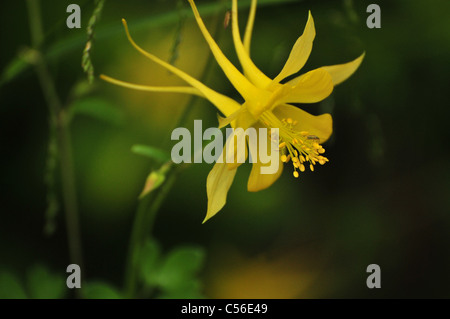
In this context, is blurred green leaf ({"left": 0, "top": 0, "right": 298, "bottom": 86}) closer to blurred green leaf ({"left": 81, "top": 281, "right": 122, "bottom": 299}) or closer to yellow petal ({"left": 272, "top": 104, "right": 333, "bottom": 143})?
yellow petal ({"left": 272, "top": 104, "right": 333, "bottom": 143})

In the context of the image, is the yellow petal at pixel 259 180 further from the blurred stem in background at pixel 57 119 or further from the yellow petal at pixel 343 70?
the blurred stem in background at pixel 57 119

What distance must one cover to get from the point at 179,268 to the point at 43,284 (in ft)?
1.66

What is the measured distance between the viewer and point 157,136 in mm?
2467

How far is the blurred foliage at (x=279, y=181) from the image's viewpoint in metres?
2.37

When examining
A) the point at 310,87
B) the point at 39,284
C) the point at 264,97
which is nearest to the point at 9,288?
the point at 39,284

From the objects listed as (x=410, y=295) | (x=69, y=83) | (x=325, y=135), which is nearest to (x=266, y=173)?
(x=325, y=135)

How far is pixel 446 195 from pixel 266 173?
5.31ft

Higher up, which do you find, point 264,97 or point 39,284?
point 264,97

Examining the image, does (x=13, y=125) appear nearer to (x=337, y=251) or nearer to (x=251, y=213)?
(x=251, y=213)

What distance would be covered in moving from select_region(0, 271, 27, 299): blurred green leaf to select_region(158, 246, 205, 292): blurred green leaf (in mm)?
501

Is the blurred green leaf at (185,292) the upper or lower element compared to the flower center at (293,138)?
lower

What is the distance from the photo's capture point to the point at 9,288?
6.23ft

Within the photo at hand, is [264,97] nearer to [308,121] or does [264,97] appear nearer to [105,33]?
[308,121]

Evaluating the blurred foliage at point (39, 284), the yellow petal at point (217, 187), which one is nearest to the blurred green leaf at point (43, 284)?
the blurred foliage at point (39, 284)
